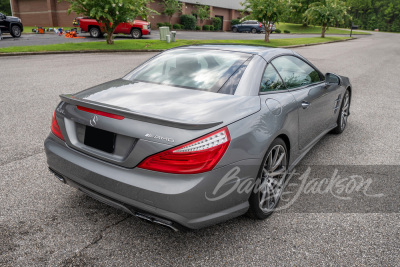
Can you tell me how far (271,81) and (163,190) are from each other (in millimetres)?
1670

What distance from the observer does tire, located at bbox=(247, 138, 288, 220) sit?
2.76 m

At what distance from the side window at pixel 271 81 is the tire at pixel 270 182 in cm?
52

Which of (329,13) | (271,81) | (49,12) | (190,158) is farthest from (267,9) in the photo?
(49,12)

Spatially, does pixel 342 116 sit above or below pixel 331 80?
below

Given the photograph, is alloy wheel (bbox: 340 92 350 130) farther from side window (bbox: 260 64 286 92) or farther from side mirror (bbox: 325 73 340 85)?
side window (bbox: 260 64 286 92)

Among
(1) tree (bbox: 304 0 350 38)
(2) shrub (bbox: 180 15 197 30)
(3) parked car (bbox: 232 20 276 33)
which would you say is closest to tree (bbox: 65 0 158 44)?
(1) tree (bbox: 304 0 350 38)

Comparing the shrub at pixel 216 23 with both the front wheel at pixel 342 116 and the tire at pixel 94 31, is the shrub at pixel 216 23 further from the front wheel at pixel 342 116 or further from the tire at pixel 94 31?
the front wheel at pixel 342 116

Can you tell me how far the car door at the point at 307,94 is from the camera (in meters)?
3.47

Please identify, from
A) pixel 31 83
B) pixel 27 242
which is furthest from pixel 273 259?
pixel 31 83

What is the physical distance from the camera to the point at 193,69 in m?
3.27

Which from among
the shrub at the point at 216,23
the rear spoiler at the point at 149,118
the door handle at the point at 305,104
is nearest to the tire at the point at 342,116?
the door handle at the point at 305,104

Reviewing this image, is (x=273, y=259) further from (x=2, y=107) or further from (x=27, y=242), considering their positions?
(x=2, y=107)

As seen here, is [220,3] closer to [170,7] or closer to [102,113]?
[170,7]

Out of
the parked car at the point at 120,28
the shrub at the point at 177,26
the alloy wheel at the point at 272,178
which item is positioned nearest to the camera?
the alloy wheel at the point at 272,178
